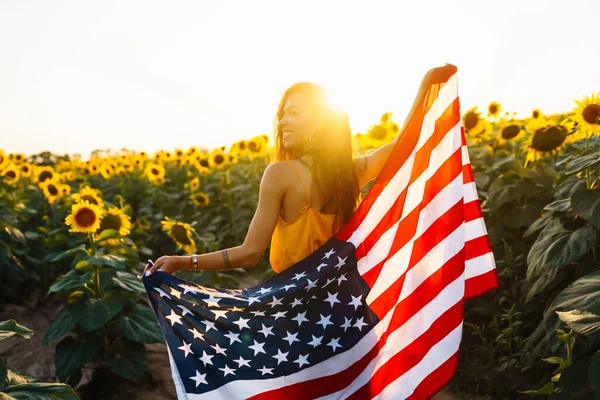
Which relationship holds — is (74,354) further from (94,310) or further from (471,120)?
(471,120)

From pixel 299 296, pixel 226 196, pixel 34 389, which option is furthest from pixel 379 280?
pixel 226 196

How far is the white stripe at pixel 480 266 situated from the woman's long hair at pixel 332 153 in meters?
0.62

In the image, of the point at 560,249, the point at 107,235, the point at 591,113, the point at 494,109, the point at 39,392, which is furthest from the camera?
the point at 494,109

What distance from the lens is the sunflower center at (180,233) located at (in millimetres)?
4562

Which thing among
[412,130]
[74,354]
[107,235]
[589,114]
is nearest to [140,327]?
[74,354]

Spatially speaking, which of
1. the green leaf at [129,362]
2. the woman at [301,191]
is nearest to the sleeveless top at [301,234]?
the woman at [301,191]

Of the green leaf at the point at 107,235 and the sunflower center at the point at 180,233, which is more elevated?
the green leaf at the point at 107,235

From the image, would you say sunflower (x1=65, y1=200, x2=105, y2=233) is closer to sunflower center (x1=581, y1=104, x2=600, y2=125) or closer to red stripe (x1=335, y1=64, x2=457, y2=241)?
red stripe (x1=335, y1=64, x2=457, y2=241)

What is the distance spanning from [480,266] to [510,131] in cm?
332

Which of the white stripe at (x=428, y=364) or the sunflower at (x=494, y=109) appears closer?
A: the white stripe at (x=428, y=364)

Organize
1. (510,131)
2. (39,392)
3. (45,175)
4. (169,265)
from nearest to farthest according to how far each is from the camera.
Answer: (39,392) → (169,265) → (510,131) → (45,175)

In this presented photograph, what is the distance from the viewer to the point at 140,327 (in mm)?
3773

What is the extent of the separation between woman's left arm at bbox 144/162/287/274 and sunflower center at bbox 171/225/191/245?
204cm

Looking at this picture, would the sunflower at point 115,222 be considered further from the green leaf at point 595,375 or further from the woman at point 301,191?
the green leaf at point 595,375
